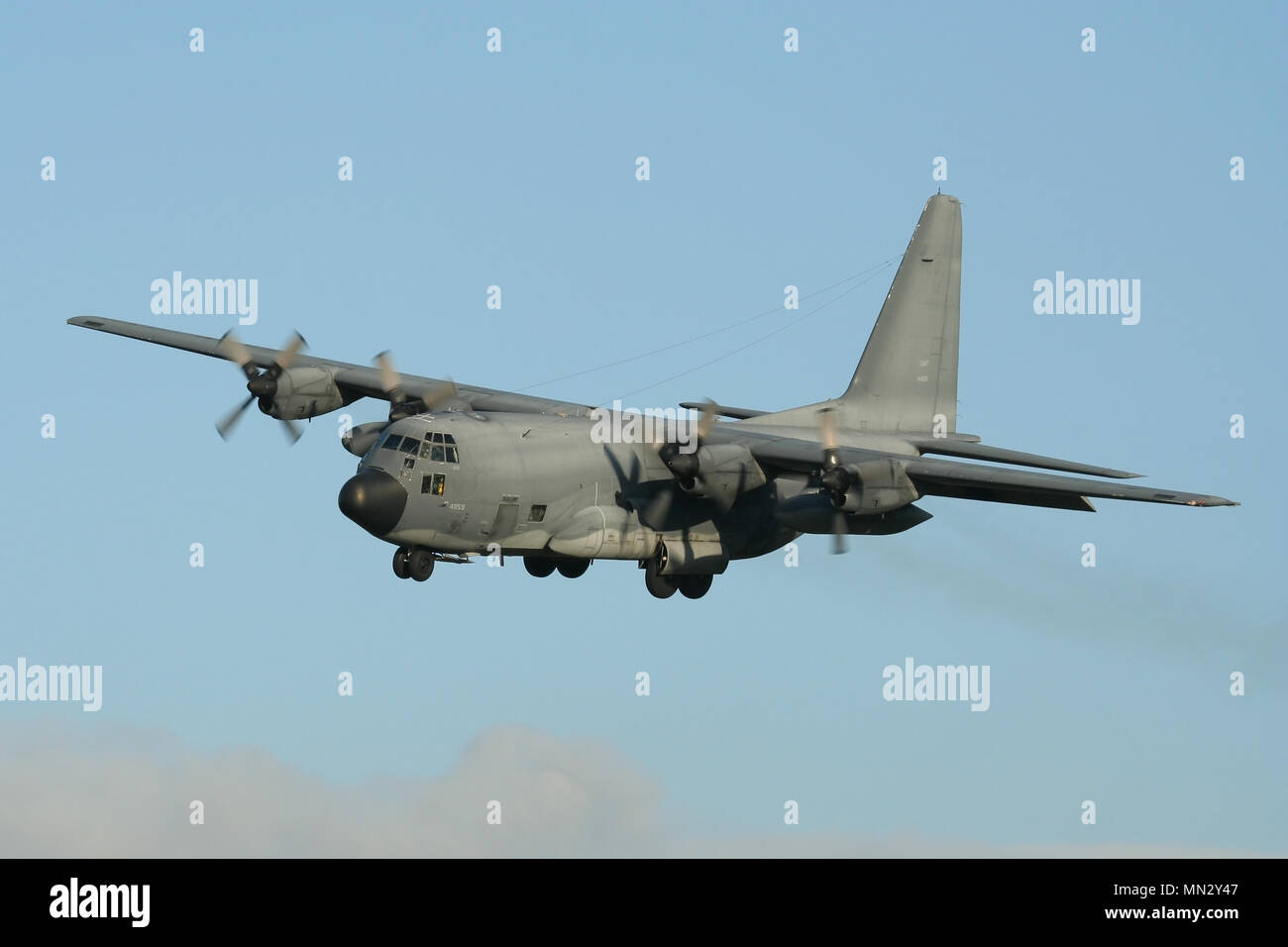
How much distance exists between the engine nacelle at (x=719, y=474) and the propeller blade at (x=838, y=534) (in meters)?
1.55

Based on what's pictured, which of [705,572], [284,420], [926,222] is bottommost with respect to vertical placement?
[705,572]

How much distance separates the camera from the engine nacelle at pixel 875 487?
3391 centimetres

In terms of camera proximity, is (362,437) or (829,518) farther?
(362,437)

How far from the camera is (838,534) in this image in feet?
115

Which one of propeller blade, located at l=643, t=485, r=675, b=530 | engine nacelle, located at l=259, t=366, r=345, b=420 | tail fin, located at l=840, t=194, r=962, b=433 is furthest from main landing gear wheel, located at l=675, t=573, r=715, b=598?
engine nacelle, located at l=259, t=366, r=345, b=420

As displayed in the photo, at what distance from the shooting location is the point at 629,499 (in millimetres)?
35594

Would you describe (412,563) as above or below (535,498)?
below

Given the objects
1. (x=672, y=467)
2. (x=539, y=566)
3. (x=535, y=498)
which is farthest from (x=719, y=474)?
(x=539, y=566)

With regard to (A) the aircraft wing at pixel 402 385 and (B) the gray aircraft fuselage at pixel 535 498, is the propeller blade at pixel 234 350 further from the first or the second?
(B) the gray aircraft fuselage at pixel 535 498

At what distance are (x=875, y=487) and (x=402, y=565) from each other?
773 centimetres

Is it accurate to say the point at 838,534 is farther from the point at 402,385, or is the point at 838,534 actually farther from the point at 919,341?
the point at 402,385
